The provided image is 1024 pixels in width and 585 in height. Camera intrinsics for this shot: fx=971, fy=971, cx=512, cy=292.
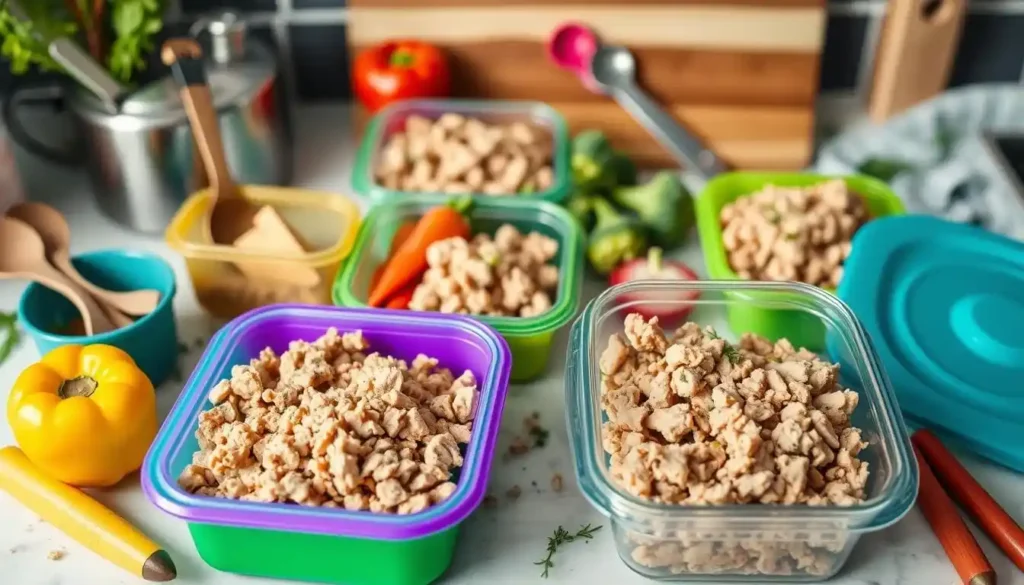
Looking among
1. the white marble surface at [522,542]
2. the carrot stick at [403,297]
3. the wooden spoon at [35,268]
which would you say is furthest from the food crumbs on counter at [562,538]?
the wooden spoon at [35,268]

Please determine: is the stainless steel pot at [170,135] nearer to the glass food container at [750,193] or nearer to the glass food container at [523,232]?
the glass food container at [523,232]

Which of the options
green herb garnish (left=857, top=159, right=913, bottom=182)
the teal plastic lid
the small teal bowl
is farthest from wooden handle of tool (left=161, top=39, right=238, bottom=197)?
green herb garnish (left=857, top=159, right=913, bottom=182)

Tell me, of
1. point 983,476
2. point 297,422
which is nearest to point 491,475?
point 297,422

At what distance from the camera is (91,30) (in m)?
1.19

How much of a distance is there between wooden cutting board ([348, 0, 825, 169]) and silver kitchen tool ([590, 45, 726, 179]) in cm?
2

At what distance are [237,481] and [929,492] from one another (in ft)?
2.10

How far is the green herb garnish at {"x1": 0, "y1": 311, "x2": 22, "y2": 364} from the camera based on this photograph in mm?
1094

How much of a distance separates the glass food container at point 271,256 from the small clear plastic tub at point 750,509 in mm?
328

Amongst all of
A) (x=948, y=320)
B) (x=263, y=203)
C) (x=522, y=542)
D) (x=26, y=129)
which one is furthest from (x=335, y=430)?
(x=26, y=129)

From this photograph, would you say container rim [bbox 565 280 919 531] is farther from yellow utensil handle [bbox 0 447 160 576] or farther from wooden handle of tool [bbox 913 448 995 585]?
yellow utensil handle [bbox 0 447 160 576]

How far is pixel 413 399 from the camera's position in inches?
36.4

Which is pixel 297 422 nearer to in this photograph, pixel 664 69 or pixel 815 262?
pixel 815 262

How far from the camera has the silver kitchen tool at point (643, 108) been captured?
1346mm

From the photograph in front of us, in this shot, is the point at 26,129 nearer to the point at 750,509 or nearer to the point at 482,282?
the point at 482,282
